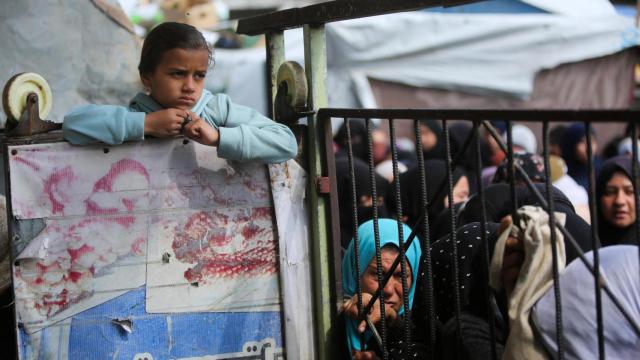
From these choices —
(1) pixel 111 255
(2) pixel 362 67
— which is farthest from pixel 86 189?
(2) pixel 362 67

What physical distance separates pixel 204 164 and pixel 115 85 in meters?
2.26

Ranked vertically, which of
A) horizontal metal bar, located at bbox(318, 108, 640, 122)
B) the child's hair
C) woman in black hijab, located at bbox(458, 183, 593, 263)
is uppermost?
the child's hair

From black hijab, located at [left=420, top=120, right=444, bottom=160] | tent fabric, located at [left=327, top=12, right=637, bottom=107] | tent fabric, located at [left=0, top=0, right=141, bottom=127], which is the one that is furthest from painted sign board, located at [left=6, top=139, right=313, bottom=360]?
tent fabric, located at [left=327, top=12, right=637, bottom=107]

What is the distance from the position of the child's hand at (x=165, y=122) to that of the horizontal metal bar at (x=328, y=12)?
55 centimetres

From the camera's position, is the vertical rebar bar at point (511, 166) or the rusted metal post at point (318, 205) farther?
the rusted metal post at point (318, 205)

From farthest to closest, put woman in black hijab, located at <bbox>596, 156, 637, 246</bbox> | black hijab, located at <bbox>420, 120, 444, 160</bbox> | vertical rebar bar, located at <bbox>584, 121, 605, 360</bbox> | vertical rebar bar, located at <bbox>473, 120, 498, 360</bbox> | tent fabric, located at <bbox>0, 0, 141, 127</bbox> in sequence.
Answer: black hijab, located at <bbox>420, 120, 444, 160</bbox>
woman in black hijab, located at <bbox>596, 156, 637, 246</bbox>
tent fabric, located at <bbox>0, 0, 141, 127</bbox>
vertical rebar bar, located at <bbox>473, 120, 498, 360</bbox>
vertical rebar bar, located at <bbox>584, 121, 605, 360</bbox>

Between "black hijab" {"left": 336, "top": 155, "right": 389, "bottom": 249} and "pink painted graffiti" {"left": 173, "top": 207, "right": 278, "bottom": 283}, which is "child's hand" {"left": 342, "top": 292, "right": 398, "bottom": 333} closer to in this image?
"pink painted graffiti" {"left": 173, "top": 207, "right": 278, "bottom": 283}

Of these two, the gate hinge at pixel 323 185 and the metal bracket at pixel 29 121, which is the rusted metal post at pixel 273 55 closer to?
the gate hinge at pixel 323 185

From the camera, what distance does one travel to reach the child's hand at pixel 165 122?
263 cm

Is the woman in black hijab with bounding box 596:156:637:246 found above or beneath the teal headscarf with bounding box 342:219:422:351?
above

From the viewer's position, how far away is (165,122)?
2.63 m

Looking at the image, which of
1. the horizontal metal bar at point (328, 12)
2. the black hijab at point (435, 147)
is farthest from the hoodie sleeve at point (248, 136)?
the black hijab at point (435, 147)

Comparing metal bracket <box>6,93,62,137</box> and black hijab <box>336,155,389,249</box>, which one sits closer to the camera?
metal bracket <box>6,93,62,137</box>

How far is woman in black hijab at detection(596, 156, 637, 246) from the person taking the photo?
4.70 meters
